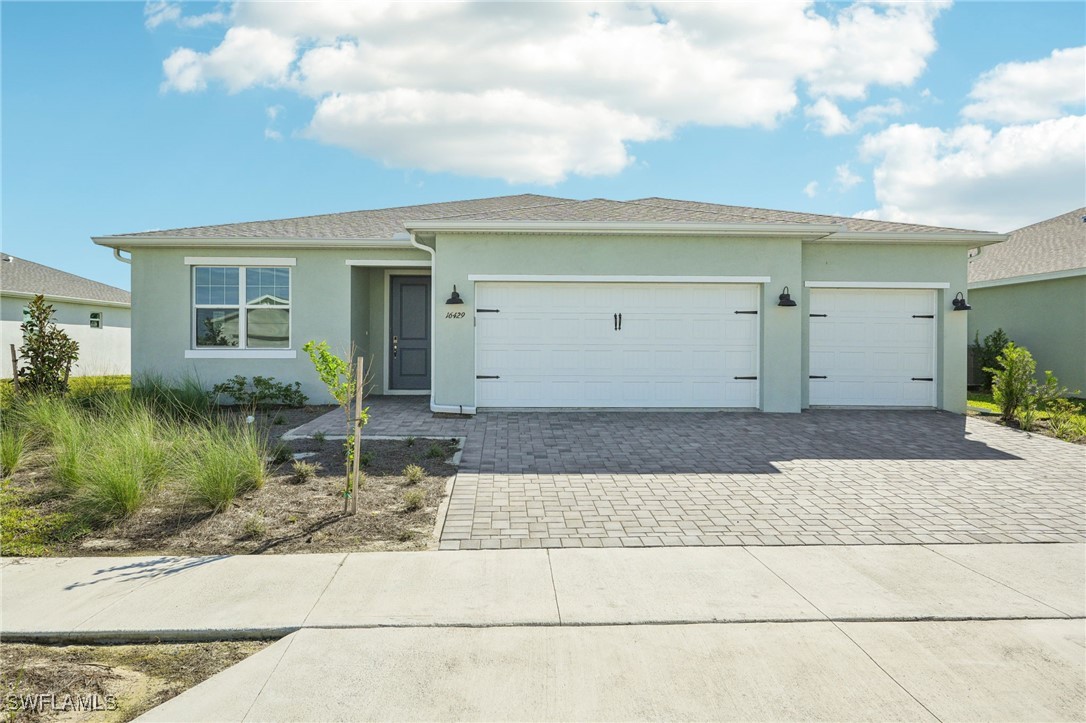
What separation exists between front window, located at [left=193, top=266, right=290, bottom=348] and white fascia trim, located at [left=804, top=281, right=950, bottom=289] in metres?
10.2

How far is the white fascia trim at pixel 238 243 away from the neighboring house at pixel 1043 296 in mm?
13417

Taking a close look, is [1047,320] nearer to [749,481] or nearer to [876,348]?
[876,348]

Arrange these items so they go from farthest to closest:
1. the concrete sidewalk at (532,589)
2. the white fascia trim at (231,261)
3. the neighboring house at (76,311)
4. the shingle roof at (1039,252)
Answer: the neighboring house at (76,311)
the shingle roof at (1039,252)
the white fascia trim at (231,261)
the concrete sidewalk at (532,589)

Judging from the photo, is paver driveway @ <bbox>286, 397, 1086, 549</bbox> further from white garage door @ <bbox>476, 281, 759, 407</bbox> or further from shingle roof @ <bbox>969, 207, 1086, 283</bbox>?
shingle roof @ <bbox>969, 207, 1086, 283</bbox>

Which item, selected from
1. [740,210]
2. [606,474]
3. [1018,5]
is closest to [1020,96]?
[1018,5]

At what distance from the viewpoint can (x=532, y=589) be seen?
4117mm

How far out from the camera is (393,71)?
1127cm

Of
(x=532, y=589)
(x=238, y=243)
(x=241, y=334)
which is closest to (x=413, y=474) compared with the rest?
(x=532, y=589)

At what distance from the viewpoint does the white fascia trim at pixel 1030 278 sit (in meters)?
14.4

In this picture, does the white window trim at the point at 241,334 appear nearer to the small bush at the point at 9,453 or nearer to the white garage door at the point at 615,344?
the white garage door at the point at 615,344

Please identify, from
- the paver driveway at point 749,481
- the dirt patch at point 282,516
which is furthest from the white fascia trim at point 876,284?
the dirt patch at point 282,516

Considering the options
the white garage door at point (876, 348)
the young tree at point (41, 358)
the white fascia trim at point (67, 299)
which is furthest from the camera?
the white fascia trim at point (67, 299)

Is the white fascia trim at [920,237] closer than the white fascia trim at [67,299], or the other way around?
the white fascia trim at [920,237]

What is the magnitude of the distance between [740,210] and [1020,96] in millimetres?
4882
